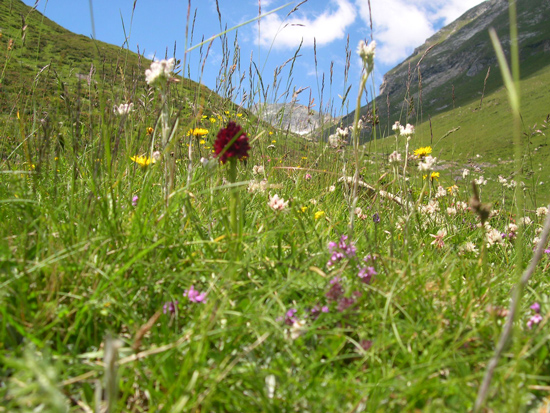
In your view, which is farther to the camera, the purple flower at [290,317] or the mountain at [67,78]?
the mountain at [67,78]

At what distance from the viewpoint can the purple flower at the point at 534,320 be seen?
3.98 feet

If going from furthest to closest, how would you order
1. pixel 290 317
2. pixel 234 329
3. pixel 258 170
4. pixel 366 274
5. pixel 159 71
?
1. pixel 258 170
2. pixel 159 71
3. pixel 366 274
4. pixel 290 317
5. pixel 234 329

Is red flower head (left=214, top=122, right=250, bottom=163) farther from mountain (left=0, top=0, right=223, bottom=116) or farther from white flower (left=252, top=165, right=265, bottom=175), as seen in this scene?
white flower (left=252, top=165, right=265, bottom=175)

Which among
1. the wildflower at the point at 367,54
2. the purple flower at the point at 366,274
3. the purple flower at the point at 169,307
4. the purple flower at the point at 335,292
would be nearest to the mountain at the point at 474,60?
the wildflower at the point at 367,54

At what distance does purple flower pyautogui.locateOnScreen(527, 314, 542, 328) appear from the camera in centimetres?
121

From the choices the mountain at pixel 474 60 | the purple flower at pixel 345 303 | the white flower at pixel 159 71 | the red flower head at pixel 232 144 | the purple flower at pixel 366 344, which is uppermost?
the mountain at pixel 474 60

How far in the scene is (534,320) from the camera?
3.98 feet

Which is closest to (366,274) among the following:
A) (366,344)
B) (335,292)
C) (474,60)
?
(335,292)

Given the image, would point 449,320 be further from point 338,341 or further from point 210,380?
point 210,380

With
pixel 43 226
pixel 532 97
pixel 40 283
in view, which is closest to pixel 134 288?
pixel 40 283

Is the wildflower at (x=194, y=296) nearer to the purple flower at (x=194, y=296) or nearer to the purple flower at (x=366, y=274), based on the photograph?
the purple flower at (x=194, y=296)

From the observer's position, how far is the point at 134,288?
1203 millimetres

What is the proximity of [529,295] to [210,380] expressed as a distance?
1.39 m

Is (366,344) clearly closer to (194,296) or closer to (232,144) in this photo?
(194,296)
